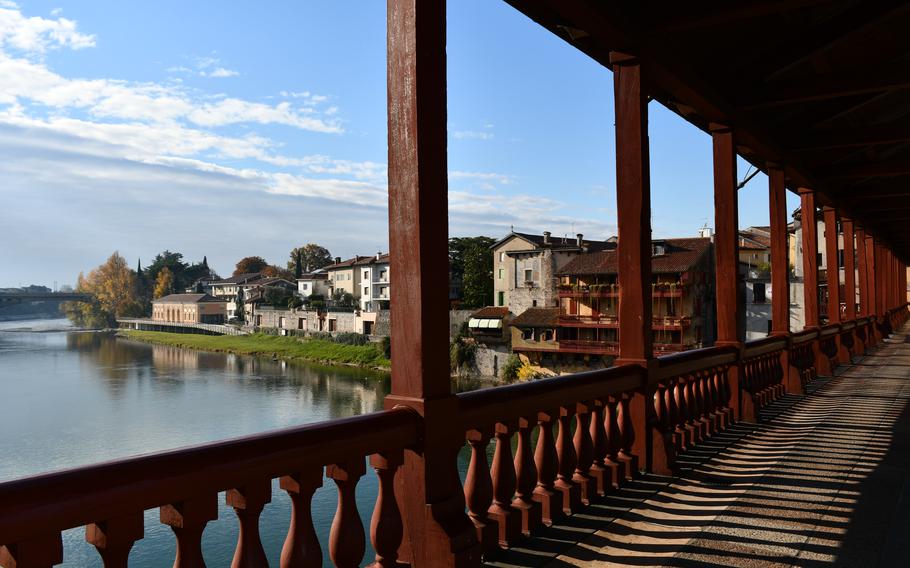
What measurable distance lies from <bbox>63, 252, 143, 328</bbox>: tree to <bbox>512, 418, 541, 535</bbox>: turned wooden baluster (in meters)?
110

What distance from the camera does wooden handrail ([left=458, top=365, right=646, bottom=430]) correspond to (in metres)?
2.86

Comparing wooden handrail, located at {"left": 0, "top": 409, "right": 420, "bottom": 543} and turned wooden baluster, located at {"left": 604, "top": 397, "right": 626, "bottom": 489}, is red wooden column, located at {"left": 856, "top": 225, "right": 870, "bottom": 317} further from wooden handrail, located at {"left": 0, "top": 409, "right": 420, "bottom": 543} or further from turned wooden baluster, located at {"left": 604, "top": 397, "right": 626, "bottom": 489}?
wooden handrail, located at {"left": 0, "top": 409, "right": 420, "bottom": 543}

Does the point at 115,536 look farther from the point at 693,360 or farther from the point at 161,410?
the point at 161,410

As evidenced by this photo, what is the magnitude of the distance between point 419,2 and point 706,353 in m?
4.23

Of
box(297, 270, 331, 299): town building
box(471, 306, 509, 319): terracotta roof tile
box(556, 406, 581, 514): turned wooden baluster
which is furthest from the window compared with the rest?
box(297, 270, 331, 299): town building

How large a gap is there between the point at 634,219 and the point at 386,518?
115 inches

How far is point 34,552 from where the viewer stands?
1.42m

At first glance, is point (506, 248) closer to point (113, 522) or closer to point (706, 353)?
point (706, 353)

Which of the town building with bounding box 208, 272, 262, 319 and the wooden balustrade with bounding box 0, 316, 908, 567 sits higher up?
the town building with bounding box 208, 272, 262, 319

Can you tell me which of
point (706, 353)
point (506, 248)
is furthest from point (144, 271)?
point (706, 353)

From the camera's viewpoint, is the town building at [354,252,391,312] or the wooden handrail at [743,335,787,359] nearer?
the wooden handrail at [743,335,787,359]

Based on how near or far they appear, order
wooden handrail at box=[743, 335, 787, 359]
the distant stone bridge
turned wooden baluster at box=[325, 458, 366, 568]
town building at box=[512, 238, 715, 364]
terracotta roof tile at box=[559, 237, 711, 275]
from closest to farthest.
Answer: turned wooden baluster at box=[325, 458, 366, 568] → wooden handrail at box=[743, 335, 787, 359] → town building at box=[512, 238, 715, 364] → terracotta roof tile at box=[559, 237, 711, 275] → the distant stone bridge

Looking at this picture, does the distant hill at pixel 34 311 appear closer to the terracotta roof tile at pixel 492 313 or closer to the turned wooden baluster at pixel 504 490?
the terracotta roof tile at pixel 492 313

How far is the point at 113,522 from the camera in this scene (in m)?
1.59
